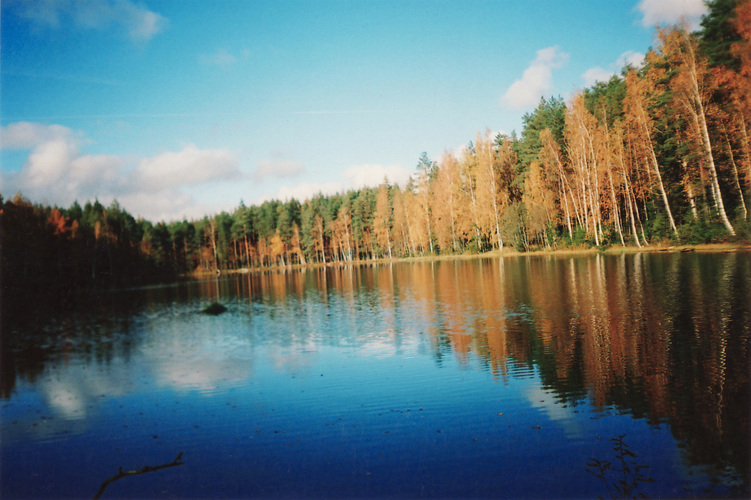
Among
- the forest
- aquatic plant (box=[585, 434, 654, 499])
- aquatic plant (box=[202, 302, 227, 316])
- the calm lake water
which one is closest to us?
aquatic plant (box=[585, 434, 654, 499])

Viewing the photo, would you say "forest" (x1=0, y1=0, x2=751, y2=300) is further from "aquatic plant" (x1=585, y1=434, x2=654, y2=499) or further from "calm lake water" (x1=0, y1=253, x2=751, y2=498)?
"aquatic plant" (x1=585, y1=434, x2=654, y2=499)

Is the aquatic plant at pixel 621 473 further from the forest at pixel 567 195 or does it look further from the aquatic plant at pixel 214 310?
the forest at pixel 567 195

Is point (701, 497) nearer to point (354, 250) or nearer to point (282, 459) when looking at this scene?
point (282, 459)

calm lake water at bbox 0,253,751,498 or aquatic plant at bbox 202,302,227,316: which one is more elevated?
aquatic plant at bbox 202,302,227,316

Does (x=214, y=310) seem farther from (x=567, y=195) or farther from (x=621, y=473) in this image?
(x=567, y=195)

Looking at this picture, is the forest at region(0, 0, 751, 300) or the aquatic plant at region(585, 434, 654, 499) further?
the forest at region(0, 0, 751, 300)

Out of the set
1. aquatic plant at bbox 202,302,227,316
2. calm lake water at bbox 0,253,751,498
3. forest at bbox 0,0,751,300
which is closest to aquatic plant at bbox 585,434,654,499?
A: calm lake water at bbox 0,253,751,498

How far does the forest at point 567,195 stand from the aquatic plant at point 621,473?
31.4 m

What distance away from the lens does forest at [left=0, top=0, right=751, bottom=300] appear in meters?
34.1

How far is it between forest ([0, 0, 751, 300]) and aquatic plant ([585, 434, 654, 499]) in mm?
31422

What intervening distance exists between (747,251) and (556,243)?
2942 centimetres

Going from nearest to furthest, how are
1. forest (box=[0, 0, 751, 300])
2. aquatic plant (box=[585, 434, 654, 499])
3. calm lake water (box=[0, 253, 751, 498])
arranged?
aquatic plant (box=[585, 434, 654, 499]) < calm lake water (box=[0, 253, 751, 498]) < forest (box=[0, 0, 751, 300])

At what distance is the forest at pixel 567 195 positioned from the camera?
1341 inches

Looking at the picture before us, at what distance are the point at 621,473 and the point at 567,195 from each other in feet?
201
